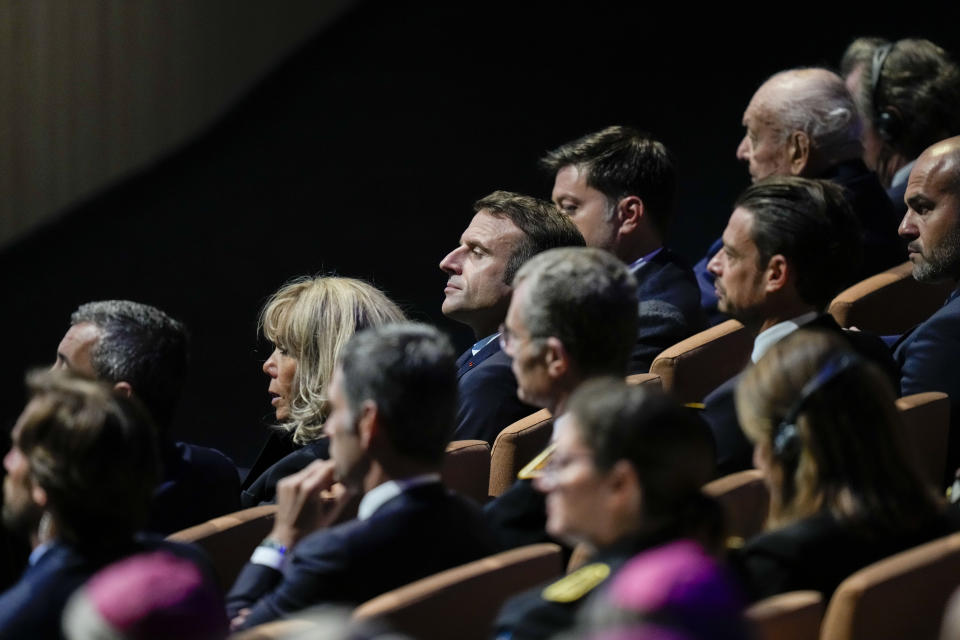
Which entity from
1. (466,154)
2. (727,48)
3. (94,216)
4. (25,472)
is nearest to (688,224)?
(466,154)

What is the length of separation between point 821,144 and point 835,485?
8.06ft

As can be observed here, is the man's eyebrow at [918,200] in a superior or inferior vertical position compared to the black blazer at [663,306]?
superior

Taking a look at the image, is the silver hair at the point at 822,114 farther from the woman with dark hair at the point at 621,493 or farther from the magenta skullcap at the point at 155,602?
the magenta skullcap at the point at 155,602

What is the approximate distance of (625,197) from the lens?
14.4 feet

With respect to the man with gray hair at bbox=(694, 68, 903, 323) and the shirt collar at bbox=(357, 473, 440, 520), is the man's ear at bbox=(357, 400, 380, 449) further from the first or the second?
the man with gray hair at bbox=(694, 68, 903, 323)

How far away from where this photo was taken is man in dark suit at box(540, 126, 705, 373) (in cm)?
427

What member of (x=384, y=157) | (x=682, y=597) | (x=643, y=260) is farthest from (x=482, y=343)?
(x=384, y=157)

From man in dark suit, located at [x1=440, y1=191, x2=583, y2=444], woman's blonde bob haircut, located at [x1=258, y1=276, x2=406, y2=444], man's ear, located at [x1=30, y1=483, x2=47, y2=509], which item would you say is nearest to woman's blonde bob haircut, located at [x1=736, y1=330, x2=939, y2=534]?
man's ear, located at [x1=30, y1=483, x2=47, y2=509]

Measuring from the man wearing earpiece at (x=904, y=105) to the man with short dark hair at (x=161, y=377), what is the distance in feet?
8.55

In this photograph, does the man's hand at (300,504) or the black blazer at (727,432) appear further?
the black blazer at (727,432)

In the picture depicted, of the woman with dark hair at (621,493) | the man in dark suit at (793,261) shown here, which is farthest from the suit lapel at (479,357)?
the woman with dark hair at (621,493)

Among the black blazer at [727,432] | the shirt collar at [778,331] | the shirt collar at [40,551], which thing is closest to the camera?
the shirt collar at [40,551]

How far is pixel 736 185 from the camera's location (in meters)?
7.21

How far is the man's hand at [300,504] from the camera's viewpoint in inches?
103
